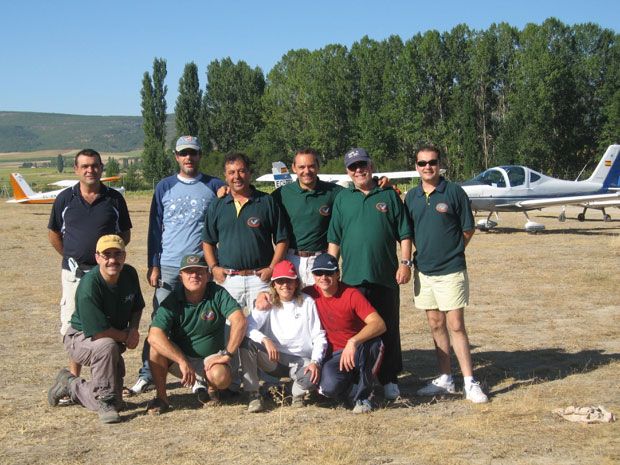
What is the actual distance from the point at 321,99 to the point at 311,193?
5430cm

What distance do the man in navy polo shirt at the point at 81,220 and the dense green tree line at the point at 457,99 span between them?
43926 mm

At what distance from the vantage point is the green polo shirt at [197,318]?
14.4ft

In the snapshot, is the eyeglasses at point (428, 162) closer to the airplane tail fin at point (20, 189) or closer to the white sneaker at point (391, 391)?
the white sneaker at point (391, 391)

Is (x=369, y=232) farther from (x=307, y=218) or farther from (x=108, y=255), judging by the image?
(x=108, y=255)

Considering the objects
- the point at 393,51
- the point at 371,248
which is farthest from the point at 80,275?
the point at 393,51

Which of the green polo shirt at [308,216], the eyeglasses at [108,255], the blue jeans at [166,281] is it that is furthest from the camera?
the blue jeans at [166,281]

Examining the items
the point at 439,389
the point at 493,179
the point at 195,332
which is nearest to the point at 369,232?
the point at 439,389

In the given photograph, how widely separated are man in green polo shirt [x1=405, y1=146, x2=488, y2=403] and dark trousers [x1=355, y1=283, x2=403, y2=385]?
28cm

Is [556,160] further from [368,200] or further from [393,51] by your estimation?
[368,200]

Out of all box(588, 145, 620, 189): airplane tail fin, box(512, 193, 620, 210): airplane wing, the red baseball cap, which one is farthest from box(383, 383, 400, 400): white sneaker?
box(588, 145, 620, 189): airplane tail fin

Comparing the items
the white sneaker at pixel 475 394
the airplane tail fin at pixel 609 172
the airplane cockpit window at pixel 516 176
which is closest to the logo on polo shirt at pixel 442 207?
the white sneaker at pixel 475 394

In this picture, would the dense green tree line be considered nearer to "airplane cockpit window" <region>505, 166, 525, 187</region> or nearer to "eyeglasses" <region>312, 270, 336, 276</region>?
"airplane cockpit window" <region>505, 166, 525, 187</region>

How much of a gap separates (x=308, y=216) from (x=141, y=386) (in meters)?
1.86

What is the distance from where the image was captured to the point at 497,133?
160ft
